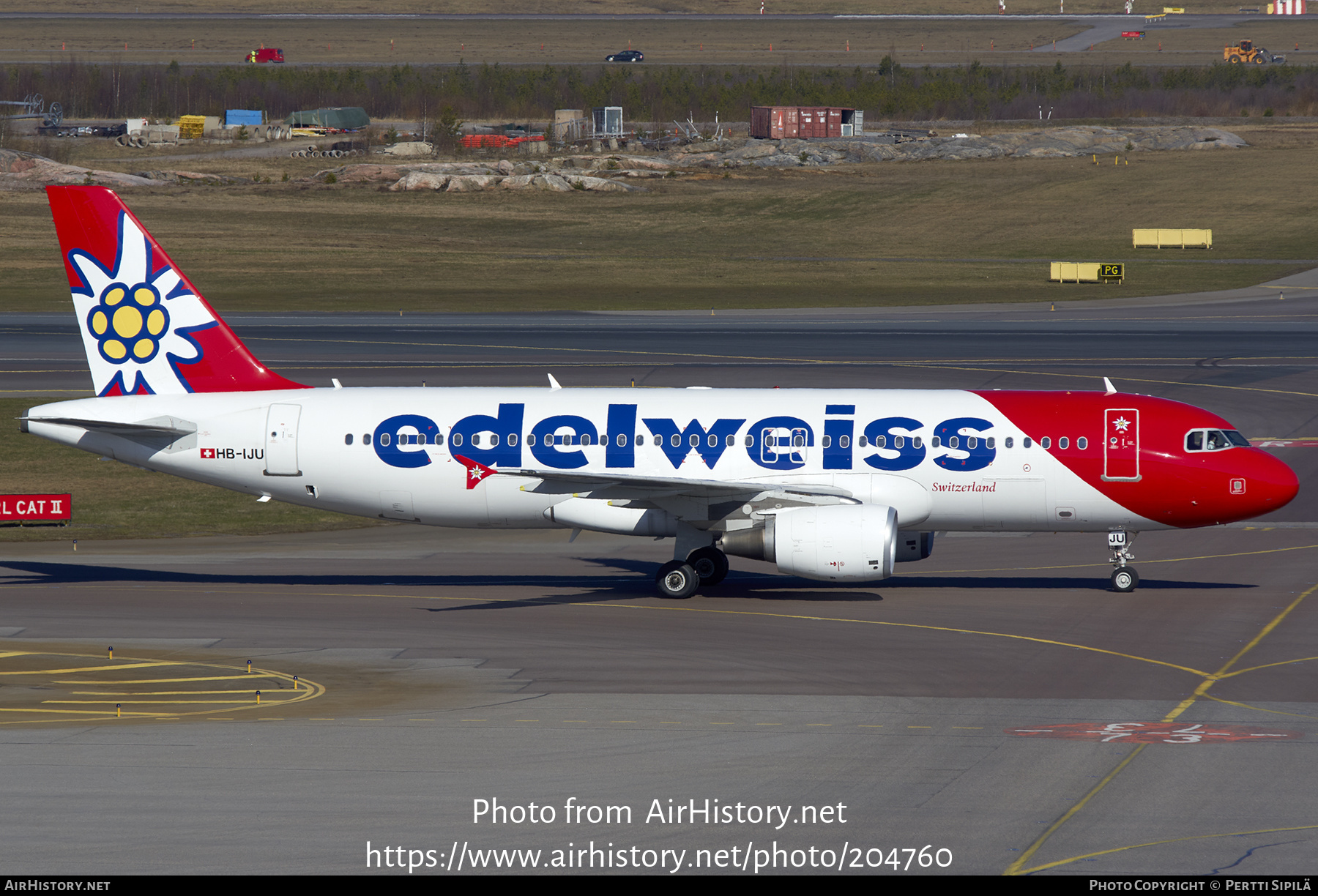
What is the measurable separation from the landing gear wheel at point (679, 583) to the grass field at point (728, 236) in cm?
6587

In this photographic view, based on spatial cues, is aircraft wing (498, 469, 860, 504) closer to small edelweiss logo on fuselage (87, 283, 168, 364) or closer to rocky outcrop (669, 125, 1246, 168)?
small edelweiss logo on fuselage (87, 283, 168, 364)

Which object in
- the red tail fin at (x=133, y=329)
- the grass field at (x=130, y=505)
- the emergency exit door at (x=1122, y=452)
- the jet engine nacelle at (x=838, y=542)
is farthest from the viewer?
the grass field at (x=130, y=505)

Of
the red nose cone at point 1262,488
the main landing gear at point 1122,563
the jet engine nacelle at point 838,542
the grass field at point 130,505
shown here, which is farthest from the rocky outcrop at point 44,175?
the red nose cone at point 1262,488

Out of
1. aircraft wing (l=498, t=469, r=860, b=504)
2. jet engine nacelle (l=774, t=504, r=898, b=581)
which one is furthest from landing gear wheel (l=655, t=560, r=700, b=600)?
jet engine nacelle (l=774, t=504, r=898, b=581)

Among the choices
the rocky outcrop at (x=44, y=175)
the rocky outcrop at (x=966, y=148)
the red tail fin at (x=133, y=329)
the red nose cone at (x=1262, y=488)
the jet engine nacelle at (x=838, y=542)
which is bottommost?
the jet engine nacelle at (x=838, y=542)

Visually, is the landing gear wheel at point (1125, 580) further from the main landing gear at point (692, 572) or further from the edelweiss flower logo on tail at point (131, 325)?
the edelweiss flower logo on tail at point (131, 325)

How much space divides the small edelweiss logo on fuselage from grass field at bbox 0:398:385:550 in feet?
28.9

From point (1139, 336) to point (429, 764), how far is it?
70881mm

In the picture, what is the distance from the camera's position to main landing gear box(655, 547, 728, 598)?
38.5 meters

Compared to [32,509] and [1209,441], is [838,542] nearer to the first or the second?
[1209,441]

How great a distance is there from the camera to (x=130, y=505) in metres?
50.8

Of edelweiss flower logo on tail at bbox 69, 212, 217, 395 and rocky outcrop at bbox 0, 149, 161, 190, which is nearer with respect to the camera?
edelweiss flower logo on tail at bbox 69, 212, 217, 395

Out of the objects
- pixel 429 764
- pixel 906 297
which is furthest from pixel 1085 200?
pixel 429 764

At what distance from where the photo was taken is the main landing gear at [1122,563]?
3894 cm
